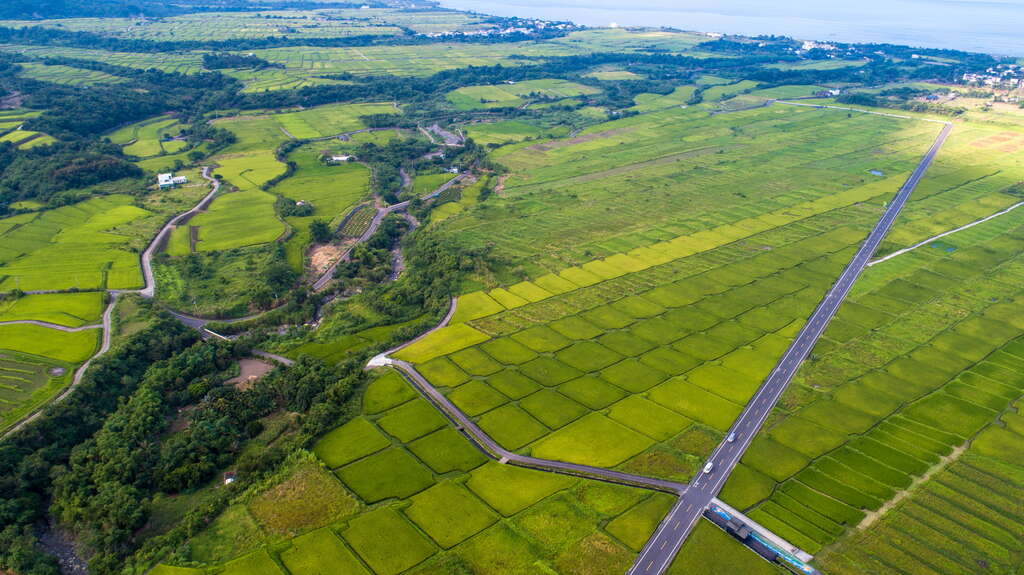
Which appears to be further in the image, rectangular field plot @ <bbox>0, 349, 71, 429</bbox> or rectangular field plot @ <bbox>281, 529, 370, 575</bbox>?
rectangular field plot @ <bbox>0, 349, 71, 429</bbox>

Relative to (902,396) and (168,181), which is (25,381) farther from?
(902,396)

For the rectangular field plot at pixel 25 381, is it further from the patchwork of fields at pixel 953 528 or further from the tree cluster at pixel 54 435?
the patchwork of fields at pixel 953 528

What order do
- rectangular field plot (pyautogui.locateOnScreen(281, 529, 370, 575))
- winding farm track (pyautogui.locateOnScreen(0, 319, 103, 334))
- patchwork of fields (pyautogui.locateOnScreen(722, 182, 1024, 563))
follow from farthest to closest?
winding farm track (pyautogui.locateOnScreen(0, 319, 103, 334)) → patchwork of fields (pyautogui.locateOnScreen(722, 182, 1024, 563)) → rectangular field plot (pyautogui.locateOnScreen(281, 529, 370, 575))

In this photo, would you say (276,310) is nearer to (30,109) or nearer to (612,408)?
(612,408)

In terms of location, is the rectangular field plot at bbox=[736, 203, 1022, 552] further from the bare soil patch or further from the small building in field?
the small building in field

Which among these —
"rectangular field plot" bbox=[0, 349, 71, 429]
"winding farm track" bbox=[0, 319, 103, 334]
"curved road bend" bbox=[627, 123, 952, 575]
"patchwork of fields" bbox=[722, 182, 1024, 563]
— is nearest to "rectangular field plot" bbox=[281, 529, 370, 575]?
"curved road bend" bbox=[627, 123, 952, 575]

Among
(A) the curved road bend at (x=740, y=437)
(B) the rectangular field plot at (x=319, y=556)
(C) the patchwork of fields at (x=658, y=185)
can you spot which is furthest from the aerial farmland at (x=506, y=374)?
(C) the patchwork of fields at (x=658, y=185)

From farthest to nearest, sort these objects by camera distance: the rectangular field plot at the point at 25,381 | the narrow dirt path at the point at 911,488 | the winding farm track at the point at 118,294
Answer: the winding farm track at the point at 118,294, the rectangular field plot at the point at 25,381, the narrow dirt path at the point at 911,488
